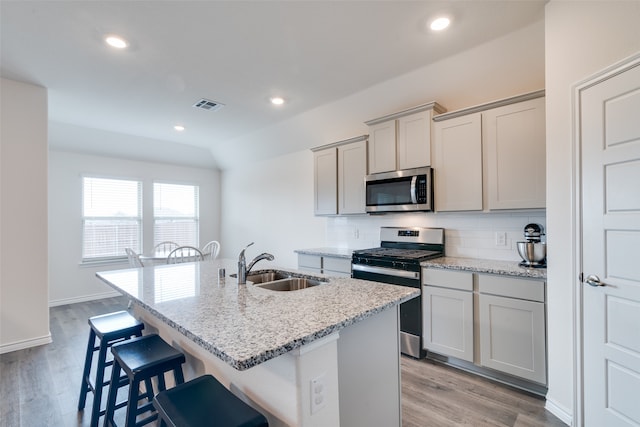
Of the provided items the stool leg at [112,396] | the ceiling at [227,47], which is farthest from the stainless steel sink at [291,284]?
the ceiling at [227,47]

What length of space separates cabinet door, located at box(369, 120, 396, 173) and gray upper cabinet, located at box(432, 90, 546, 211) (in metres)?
0.46

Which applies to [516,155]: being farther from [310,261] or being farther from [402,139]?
[310,261]

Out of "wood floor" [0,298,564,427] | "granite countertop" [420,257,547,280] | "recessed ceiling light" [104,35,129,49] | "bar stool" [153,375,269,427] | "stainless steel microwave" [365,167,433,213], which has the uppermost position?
"recessed ceiling light" [104,35,129,49]

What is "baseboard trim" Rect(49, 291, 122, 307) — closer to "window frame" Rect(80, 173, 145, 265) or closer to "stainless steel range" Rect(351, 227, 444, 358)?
"window frame" Rect(80, 173, 145, 265)

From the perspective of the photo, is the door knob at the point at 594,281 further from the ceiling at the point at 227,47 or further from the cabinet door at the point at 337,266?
the cabinet door at the point at 337,266

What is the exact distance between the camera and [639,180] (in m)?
1.54

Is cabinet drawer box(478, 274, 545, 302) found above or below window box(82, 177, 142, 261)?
below

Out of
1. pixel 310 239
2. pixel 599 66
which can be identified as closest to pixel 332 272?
pixel 310 239

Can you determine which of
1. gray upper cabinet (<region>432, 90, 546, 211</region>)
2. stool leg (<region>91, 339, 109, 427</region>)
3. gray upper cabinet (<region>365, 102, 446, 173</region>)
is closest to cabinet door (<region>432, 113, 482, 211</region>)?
gray upper cabinet (<region>432, 90, 546, 211</region>)

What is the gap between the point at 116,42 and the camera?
2445 mm

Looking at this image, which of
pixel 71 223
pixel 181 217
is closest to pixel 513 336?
pixel 181 217

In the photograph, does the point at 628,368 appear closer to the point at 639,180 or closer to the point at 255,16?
the point at 639,180

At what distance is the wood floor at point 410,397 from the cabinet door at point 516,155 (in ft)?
4.74

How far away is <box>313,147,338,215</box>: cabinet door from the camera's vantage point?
Answer: 3.97 metres
